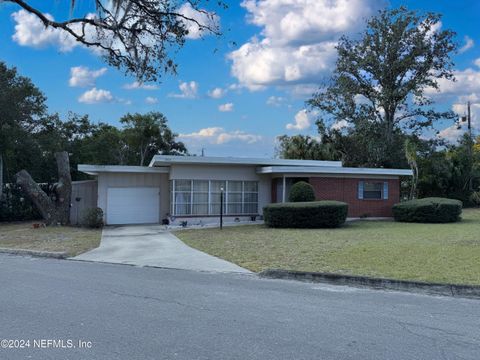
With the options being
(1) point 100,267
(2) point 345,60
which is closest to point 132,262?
(1) point 100,267

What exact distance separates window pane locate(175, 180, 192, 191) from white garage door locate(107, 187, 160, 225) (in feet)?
4.39

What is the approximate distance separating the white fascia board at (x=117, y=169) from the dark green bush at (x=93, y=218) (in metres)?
1.88

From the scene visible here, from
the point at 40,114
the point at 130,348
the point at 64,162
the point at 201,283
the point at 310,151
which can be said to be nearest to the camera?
the point at 130,348

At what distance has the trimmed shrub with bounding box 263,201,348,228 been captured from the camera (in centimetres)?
2056

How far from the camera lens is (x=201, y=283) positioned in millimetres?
9188

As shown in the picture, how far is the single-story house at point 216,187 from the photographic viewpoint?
77.4ft

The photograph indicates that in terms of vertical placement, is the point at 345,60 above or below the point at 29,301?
above

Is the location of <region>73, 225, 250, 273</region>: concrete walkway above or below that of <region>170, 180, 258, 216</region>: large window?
below

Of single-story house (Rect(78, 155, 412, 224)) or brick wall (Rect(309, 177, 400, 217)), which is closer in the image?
single-story house (Rect(78, 155, 412, 224))

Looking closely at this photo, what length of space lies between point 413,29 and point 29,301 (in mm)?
37849

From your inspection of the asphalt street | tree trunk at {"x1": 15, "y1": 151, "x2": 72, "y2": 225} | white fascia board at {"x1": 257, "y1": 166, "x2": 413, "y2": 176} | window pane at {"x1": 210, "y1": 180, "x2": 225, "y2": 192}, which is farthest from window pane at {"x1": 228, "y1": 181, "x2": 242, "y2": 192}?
the asphalt street

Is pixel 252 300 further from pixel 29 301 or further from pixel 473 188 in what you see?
pixel 473 188

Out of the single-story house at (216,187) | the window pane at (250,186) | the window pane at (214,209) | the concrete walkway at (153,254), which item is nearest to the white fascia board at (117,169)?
the single-story house at (216,187)

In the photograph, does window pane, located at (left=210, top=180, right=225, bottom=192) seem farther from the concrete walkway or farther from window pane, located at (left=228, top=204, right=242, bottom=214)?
the concrete walkway
